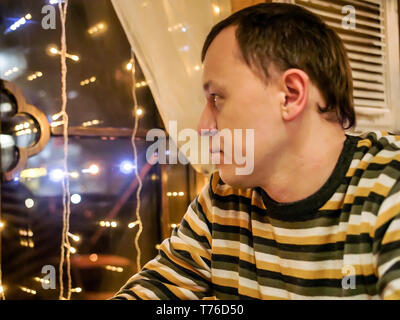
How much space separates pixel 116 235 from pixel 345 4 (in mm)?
1746

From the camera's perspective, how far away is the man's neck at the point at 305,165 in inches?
34.6

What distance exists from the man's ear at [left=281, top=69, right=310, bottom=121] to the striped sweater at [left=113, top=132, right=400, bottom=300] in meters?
0.15

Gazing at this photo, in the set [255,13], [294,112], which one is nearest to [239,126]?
[294,112]

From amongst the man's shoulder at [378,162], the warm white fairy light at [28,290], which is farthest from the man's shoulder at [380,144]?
the warm white fairy light at [28,290]

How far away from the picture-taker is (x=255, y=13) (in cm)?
95

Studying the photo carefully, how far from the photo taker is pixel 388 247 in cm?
68

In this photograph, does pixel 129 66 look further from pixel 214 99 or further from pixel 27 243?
pixel 214 99

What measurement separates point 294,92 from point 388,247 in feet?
1.26

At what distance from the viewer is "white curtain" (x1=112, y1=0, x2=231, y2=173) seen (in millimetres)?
1626

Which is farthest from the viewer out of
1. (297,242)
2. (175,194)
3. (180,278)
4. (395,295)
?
(175,194)

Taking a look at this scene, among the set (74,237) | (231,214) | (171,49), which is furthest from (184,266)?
(171,49)

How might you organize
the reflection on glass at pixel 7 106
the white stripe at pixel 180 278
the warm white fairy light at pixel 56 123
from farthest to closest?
the warm white fairy light at pixel 56 123, the reflection on glass at pixel 7 106, the white stripe at pixel 180 278

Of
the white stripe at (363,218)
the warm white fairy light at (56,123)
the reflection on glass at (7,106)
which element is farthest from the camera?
the warm white fairy light at (56,123)

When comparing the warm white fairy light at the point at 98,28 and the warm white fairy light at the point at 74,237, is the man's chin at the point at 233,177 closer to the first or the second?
the warm white fairy light at the point at 74,237
